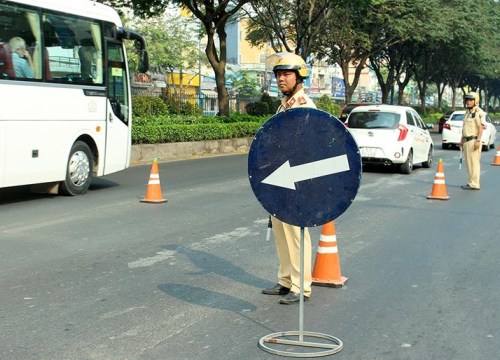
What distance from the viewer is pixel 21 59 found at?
11047 mm

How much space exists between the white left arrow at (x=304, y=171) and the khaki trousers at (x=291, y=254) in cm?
105

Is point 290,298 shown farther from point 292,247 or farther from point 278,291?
point 292,247

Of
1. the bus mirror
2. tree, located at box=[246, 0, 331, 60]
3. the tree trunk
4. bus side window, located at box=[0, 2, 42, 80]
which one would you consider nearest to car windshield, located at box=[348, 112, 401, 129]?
the bus mirror

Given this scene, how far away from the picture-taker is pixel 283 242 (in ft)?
19.3

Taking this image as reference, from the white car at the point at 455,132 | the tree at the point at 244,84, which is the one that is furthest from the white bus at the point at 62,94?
the tree at the point at 244,84

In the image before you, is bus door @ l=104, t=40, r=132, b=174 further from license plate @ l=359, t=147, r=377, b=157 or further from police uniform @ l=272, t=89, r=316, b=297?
police uniform @ l=272, t=89, r=316, b=297

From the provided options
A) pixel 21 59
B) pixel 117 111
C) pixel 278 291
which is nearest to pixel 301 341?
pixel 278 291

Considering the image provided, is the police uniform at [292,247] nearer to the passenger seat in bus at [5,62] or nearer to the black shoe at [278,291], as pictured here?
the black shoe at [278,291]

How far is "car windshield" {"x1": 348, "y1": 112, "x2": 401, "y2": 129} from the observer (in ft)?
57.3

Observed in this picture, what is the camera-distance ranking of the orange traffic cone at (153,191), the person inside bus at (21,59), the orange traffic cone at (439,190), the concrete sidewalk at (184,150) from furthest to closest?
1. the concrete sidewalk at (184,150)
2. the orange traffic cone at (439,190)
3. the orange traffic cone at (153,191)
4. the person inside bus at (21,59)

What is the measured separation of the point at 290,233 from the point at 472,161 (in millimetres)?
9550

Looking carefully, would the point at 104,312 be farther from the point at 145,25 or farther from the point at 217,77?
the point at 145,25

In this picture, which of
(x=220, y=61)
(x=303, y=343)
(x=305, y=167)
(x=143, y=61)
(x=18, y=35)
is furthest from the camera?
(x=220, y=61)

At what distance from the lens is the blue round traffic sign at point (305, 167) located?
4.53m
